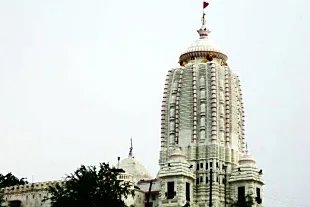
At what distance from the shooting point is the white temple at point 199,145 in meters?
83.1

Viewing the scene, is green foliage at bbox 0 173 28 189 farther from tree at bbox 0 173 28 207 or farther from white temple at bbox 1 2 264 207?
white temple at bbox 1 2 264 207

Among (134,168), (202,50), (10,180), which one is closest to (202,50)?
(202,50)

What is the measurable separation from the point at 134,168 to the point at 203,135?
13.7m

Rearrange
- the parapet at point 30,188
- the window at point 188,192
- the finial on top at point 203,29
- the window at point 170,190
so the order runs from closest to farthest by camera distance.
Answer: the window at point 170,190
the window at point 188,192
the parapet at point 30,188
the finial on top at point 203,29

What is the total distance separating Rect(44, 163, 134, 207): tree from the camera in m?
58.6

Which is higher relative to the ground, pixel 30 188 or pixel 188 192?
pixel 30 188

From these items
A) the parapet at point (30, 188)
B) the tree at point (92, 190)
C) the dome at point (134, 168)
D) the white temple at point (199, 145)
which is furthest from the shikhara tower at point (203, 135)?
the tree at point (92, 190)

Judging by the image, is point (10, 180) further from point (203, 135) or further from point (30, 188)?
point (203, 135)

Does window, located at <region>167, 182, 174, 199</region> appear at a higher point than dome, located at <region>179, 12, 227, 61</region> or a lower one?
lower

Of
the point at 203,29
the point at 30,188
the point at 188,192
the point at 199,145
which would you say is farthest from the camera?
the point at 203,29

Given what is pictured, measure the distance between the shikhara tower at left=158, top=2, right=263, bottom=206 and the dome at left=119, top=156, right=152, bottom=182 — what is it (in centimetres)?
732

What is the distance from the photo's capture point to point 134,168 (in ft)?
315

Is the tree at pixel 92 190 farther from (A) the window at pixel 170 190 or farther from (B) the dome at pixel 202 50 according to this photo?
(B) the dome at pixel 202 50

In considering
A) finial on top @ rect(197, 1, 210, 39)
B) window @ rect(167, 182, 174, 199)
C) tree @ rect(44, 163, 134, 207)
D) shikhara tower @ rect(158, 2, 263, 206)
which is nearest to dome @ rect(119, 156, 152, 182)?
shikhara tower @ rect(158, 2, 263, 206)
